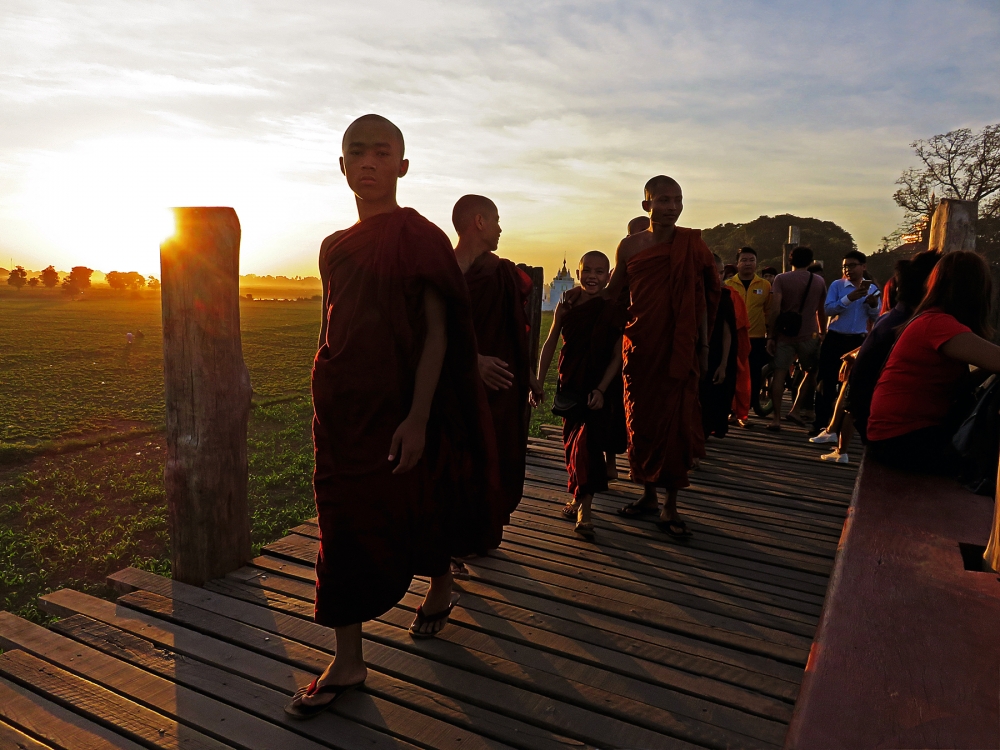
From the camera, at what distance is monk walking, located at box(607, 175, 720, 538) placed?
434 centimetres

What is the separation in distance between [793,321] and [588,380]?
4584 millimetres

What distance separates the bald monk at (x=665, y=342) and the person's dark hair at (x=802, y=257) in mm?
4349

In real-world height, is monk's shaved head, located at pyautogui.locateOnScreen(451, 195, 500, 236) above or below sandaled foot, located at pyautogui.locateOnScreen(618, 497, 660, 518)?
above

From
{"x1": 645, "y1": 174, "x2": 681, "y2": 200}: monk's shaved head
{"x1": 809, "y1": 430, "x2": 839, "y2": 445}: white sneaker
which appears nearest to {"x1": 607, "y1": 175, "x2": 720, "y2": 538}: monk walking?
{"x1": 645, "y1": 174, "x2": 681, "y2": 200}: monk's shaved head

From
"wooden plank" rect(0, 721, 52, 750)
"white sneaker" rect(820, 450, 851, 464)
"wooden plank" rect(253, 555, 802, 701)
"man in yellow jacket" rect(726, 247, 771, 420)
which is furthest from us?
"man in yellow jacket" rect(726, 247, 771, 420)

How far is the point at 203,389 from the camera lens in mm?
3439

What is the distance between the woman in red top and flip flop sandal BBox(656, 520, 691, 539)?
1.24 m

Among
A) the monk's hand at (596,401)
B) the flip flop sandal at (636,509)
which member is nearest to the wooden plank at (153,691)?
the monk's hand at (596,401)

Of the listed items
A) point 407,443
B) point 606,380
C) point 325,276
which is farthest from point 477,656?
point 606,380

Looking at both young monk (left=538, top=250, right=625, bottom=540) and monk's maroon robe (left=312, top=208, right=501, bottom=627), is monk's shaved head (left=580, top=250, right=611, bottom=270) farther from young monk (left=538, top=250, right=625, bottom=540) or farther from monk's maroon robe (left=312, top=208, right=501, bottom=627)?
monk's maroon robe (left=312, top=208, right=501, bottom=627)

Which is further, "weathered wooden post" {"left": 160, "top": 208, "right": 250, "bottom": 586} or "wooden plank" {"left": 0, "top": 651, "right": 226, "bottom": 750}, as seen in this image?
"weathered wooden post" {"left": 160, "top": 208, "right": 250, "bottom": 586}

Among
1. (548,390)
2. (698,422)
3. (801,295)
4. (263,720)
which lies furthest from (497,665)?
(548,390)

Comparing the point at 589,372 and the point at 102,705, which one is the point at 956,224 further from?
the point at 102,705

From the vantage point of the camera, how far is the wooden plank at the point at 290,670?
7.82 ft
